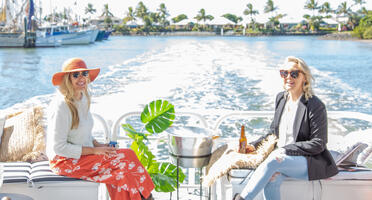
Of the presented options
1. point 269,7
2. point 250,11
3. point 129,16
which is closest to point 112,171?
point 250,11

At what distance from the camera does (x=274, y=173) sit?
7.82ft

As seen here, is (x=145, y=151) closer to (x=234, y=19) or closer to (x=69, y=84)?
(x=69, y=84)

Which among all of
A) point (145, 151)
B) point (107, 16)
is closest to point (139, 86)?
point (145, 151)

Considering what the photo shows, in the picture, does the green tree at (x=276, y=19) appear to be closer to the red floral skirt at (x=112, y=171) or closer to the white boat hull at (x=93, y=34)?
the white boat hull at (x=93, y=34)

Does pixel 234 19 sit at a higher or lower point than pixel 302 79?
higher

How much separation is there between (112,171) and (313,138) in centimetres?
117

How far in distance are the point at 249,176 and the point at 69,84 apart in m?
1.21

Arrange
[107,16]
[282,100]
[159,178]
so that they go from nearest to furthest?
[282,100] < [159,178] < [107,16]

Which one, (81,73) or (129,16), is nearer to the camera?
(81,73)

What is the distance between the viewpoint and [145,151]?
2.88 m

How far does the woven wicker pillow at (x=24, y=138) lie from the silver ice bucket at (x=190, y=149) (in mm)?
927

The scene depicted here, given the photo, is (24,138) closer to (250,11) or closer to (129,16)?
(250,11)

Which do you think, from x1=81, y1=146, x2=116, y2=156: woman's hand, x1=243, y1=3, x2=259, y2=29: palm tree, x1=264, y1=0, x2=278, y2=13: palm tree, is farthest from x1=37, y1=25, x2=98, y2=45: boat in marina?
x1=264, y1=0, x2=278, y2=13: palm tree

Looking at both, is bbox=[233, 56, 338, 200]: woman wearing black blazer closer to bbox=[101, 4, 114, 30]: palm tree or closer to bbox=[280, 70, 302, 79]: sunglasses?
bbox=[280, 70, 302, 79]: sunglasses
